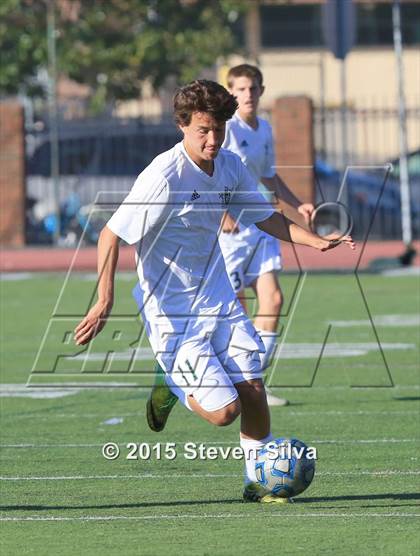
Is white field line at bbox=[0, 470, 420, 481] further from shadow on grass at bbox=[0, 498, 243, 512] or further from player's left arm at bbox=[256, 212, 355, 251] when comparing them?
player's left arm at bbox=[256, 212, 355, 251]

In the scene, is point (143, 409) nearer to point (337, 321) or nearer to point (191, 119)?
point (191, 119)

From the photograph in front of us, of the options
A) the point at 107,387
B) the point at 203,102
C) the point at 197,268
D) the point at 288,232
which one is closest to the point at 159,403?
the point at 197,268

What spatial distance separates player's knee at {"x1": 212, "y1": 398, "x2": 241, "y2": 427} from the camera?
24.8 feet

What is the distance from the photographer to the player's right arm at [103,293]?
23.6ft

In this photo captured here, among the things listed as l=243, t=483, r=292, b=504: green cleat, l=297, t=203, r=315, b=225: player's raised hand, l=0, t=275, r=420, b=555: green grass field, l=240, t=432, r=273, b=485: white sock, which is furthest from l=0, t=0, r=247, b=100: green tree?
l=243, t=483, r=292, b=504: green cleat

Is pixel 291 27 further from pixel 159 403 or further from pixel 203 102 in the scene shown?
pixel 203 102

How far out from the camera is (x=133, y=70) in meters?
36.4

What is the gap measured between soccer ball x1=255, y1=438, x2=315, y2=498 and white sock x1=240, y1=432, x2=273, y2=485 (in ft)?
0.13

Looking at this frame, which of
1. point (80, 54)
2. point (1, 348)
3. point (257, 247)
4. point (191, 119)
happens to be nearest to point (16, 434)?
point (257, 247)

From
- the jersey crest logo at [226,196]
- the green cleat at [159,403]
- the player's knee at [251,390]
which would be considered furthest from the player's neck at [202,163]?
the green cleat at [159,403]

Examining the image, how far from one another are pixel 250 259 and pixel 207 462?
112 inches

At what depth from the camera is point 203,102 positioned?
24.4 ft

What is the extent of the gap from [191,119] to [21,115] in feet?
76.7

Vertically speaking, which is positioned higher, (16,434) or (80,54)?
(80,54)
